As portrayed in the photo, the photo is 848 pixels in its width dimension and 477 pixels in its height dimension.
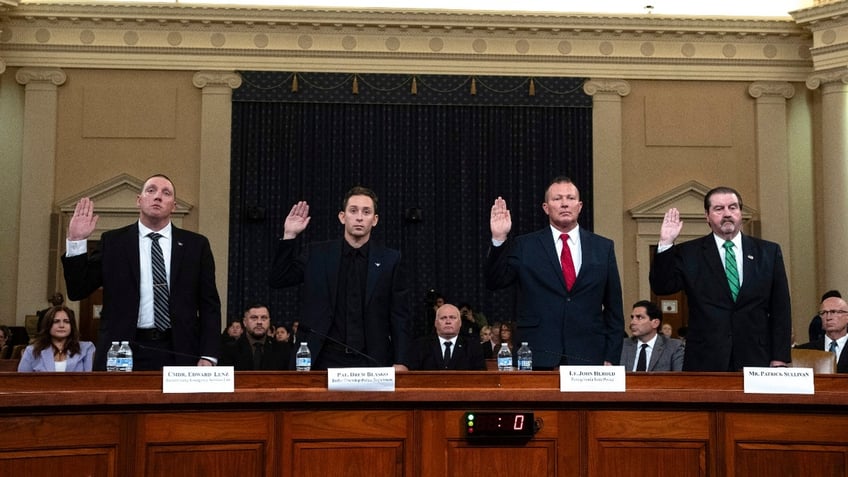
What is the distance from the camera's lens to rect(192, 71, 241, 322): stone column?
43.6 feet

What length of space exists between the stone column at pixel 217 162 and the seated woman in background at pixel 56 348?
7.06m

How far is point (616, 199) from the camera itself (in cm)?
1369

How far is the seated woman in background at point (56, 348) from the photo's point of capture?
5.99m

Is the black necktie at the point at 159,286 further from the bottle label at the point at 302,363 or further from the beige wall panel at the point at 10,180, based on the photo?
the beige wall panel at the point at 10,180

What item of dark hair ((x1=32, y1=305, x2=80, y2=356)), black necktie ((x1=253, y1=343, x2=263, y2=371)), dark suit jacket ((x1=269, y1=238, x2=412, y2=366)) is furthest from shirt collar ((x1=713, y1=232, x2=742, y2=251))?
black necktie ((x1=253, y1=343, x2=263, y2=371))

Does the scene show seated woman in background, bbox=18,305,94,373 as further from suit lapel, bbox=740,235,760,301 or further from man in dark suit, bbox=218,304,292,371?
suit lapel, bbox=740,235,760,301

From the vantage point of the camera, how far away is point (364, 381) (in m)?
3.45

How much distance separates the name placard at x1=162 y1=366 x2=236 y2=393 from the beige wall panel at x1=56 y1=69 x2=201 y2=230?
10.3 m

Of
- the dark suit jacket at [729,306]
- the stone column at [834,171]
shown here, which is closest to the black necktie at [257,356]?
the dark suit jacket at [729,306]

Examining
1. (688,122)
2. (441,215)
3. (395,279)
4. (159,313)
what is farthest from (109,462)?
(688,122)

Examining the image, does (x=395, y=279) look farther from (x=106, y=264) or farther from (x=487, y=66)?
(x=487, y=66)

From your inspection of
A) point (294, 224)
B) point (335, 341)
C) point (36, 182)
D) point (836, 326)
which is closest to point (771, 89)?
point (836, 326)

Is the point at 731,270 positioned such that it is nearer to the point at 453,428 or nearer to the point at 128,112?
the point at 453,428

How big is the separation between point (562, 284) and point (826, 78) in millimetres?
10271
